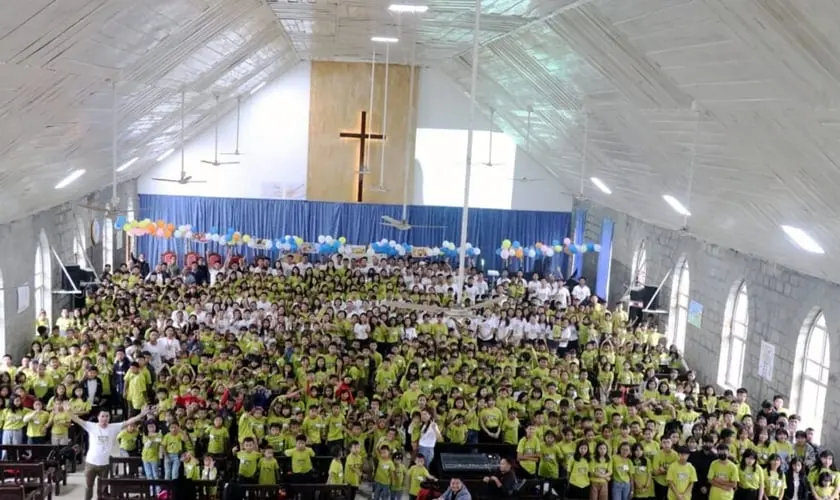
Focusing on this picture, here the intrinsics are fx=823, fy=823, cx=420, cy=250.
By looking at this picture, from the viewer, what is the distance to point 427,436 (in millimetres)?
10969

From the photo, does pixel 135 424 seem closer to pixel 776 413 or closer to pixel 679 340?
pixel 776 413

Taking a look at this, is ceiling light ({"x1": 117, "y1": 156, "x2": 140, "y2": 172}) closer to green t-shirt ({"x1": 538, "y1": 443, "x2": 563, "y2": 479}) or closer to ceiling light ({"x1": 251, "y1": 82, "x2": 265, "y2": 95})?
ceiling light ({"x1": 251, "y1": 82, "x2": 265, "y2": 95})

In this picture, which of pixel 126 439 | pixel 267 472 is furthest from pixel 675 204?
pixel 126 439

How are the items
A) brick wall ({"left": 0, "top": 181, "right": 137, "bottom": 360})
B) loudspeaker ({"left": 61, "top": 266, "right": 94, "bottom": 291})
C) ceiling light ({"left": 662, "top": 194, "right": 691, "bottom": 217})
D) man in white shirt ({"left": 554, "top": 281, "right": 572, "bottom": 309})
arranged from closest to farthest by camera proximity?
ceiling light ({"left": 662, "top": 194, "right": 691, "bottom": 217})
brick wall ({"left": 0, "top": 181, "right": 137, "bottom": 360})
loudspeaker ({"left": 61, "top": 266, "right": 94, "bottom": 291})
man in white shirt ({"left": 554, "top": 281, "right": 572, "bottom": 309})

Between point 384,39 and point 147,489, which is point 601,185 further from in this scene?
point 147,489

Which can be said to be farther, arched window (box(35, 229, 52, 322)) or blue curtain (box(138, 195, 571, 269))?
blue curtain (box(138, 195, 571, 269))

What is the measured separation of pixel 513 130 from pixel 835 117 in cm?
1691

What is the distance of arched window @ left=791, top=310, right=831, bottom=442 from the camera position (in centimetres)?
1294

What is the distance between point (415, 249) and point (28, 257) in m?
10.3

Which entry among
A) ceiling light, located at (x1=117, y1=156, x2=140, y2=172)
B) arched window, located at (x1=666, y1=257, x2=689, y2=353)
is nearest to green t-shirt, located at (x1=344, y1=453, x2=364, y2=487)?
arched window, located at (x1=666, y1=257, x2=689, y2=353)

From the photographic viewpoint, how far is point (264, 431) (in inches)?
433

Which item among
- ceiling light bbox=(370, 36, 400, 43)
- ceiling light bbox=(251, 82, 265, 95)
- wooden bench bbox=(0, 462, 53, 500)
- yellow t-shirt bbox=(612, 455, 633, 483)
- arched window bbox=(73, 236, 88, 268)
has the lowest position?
wooden bench bbox=(0, 462, 53, 500)

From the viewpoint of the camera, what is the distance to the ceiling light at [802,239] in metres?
11.5

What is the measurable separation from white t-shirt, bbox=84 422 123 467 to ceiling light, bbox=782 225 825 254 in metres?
9.59
